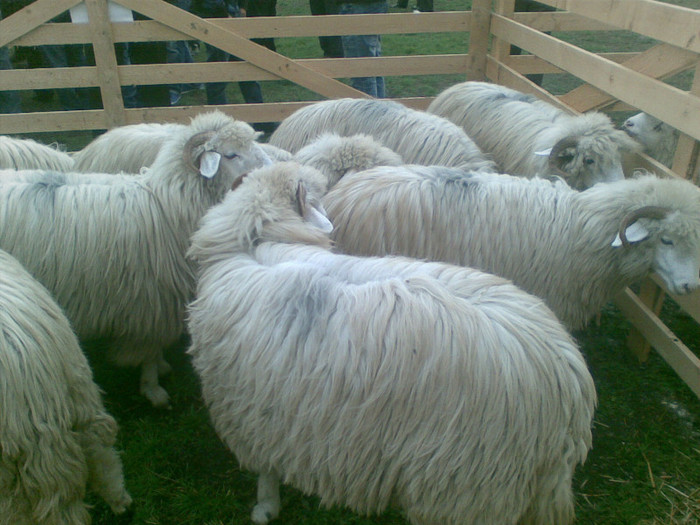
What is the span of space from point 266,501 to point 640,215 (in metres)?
2.29

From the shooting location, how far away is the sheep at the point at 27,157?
359cm

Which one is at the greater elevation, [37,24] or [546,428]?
[37,24]

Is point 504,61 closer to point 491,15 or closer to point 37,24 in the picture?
point 491,15

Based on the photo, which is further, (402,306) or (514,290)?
(514,290)

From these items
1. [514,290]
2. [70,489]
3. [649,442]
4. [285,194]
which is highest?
[285,194]

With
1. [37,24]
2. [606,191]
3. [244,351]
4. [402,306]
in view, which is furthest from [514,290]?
[37,24]

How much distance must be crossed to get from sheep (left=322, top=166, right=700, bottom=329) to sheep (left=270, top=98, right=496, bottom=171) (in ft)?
2.65

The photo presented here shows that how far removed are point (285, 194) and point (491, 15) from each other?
4.03 m

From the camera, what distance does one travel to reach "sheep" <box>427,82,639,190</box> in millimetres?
3541

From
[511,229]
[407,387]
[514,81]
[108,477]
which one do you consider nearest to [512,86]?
[514,81]

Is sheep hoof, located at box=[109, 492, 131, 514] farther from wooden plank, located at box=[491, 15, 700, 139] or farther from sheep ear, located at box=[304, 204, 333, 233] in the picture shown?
wooden plank, located at box=[491, 15, 700, 139]

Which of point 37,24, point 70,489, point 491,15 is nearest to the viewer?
point 70,489

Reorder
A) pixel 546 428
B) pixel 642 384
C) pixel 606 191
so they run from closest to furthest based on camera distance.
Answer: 1. pixel 546 428
2. pixel 606 191
3. pixel 642 384

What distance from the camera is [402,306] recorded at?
5.94 ft
